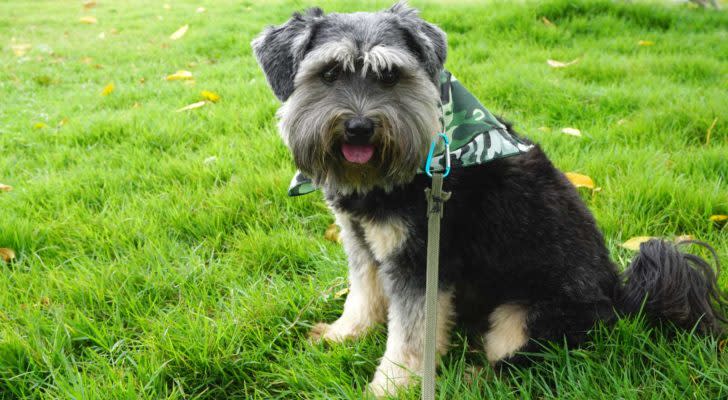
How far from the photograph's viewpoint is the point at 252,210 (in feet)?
12.5

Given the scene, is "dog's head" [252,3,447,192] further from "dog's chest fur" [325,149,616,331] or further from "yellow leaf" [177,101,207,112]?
"yellow leaf" [177,101,207,112]

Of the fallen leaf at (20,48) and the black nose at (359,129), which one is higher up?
the black nose at (359,129)

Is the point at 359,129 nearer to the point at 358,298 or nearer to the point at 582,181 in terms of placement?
the point at 358,298

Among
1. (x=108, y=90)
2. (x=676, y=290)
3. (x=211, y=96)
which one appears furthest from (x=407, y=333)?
(x=108, y=90)

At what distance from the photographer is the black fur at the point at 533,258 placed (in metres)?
2.44

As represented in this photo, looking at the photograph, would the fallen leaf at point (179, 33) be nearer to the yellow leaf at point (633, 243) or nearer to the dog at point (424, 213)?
the dog at point (424, 213)

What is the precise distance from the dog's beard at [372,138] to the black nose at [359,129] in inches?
0.9

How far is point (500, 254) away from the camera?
257 centimetres

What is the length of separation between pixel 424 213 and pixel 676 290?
3.96 feet

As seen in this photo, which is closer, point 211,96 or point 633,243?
point 633,243

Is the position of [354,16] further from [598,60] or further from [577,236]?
[598,60]

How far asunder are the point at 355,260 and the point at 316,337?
454 millimetres

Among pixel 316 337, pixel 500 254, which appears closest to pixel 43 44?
pixel 316 337

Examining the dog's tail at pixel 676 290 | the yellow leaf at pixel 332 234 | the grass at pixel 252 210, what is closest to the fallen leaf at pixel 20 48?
the grass at pixel 252 210
